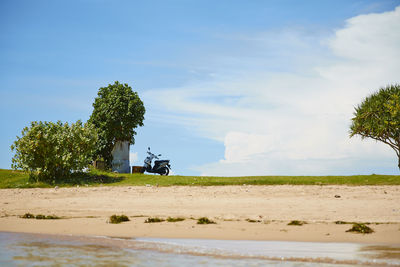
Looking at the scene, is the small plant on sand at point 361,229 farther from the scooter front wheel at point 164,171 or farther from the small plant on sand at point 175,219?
the scooter front wheel at point 164,171

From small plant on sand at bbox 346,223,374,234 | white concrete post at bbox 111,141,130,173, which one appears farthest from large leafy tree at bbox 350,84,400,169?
small plant on sand at bbox 346,223,374,234

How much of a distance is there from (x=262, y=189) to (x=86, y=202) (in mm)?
9048

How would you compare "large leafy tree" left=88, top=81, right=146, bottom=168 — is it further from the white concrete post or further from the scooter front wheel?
the scooter front wheel

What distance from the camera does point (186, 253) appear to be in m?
9.48

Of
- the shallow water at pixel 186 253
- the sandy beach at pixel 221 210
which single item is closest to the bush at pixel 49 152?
the sandy beach at pixel 221 210

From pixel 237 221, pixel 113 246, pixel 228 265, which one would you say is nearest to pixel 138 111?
pixel 237 221

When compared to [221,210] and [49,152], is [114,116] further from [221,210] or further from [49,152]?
[221,210]

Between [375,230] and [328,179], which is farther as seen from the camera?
[328,179]

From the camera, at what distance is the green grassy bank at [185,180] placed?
25.5m

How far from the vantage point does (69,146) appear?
33625 millimetres

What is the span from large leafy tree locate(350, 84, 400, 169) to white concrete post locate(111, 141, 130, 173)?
2445cm

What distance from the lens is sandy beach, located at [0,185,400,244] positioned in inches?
487

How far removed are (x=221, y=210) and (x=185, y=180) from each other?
1186cm

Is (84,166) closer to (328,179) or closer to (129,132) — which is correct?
(129,132)
